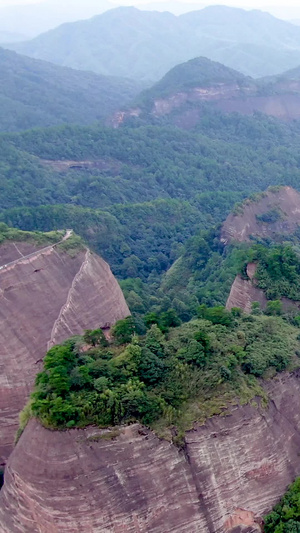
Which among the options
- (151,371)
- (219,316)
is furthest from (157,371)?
(219,316)

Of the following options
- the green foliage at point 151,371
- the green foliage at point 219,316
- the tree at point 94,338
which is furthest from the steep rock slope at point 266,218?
the tree at point 94,338

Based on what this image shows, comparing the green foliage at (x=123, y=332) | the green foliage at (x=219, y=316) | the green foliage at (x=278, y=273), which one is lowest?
the green foliage at (x=278, y=273)

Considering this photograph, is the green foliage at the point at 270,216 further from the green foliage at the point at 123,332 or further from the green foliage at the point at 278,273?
the green foliage at the point at 123,332

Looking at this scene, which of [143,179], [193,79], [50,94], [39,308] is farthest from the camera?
[50,94]

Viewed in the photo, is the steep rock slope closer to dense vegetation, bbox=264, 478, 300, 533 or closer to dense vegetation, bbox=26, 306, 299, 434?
dense vegetation, bbox=26, 306, 299, 434

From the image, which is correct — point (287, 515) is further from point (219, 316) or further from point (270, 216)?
point (270, 216)

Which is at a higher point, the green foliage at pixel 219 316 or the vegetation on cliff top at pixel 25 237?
the vegetation on cliff top at pixel 25 237
